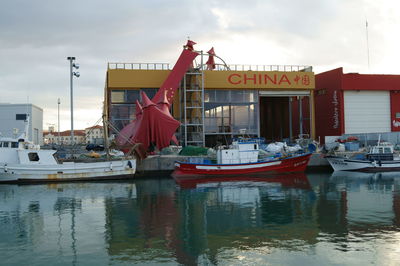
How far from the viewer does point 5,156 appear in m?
30.4

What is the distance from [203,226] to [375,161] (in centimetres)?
2648

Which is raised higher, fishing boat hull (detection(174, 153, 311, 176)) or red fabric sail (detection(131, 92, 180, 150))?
red fabric sail (detection(131, 92, 180, 150))

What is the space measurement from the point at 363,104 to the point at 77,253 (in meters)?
42.8

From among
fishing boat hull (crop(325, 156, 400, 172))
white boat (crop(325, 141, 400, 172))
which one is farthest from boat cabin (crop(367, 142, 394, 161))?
fishing boat hull (crop(325, 156, 400, 172))

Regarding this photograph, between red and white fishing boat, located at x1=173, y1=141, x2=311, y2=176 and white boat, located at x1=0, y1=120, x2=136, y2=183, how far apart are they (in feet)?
18.6

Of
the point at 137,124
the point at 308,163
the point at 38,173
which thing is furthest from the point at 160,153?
the point at 308,163

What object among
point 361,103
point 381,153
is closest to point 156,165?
point 381,153

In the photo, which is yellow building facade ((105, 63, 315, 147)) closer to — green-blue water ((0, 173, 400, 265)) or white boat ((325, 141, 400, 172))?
white boat ((325, 141, 400, 172))

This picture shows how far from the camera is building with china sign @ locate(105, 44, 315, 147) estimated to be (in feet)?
139

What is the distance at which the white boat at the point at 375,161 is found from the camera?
1416 inches

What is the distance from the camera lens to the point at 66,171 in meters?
31.0

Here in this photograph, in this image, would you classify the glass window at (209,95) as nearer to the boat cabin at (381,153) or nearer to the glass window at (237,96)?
the glass window at (237,96)

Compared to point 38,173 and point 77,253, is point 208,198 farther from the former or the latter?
point 38,173

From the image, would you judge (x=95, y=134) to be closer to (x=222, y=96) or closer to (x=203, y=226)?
(x=222, y=96)
